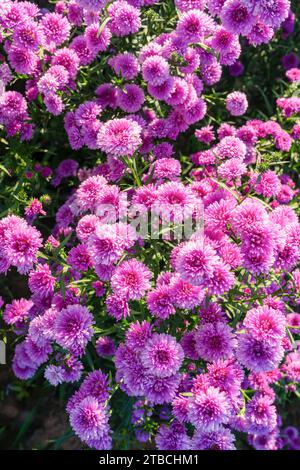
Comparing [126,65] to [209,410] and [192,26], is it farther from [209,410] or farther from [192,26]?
[209,410]

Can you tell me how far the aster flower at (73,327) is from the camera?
72.2 inches

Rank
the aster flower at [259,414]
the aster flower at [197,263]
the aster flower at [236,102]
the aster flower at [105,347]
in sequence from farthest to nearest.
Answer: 1. the aster flower at [236,102]
2. the aster flower at [105,347]
3. the aster flower at [259,414]
4. the aster flower at [197,263]

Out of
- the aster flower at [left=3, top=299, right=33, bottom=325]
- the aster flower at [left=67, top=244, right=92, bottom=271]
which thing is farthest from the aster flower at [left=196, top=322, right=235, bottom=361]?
the aster flower at [left=3, top=299, right=33, bottom=325]

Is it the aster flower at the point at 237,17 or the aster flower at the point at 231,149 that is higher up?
the aster flower at the point at 237,17

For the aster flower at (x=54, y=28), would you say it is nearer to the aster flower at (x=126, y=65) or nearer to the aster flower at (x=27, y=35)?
the aster flower at (x=27, y=35)

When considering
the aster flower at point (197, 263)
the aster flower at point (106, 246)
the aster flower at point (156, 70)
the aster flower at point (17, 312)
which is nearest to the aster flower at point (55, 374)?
the aster flower at point (17, 312)

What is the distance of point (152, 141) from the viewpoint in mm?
2605

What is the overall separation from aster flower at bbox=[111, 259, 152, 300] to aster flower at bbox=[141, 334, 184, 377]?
0.21 meters

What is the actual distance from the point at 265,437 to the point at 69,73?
2.47 meters

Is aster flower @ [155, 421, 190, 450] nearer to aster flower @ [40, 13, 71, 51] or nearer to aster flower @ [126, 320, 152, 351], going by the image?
aster flower @ [126, 320, 152, 351]

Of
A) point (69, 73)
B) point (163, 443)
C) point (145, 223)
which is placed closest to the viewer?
point (145, 223)

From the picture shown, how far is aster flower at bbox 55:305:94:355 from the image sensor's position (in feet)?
6.02
